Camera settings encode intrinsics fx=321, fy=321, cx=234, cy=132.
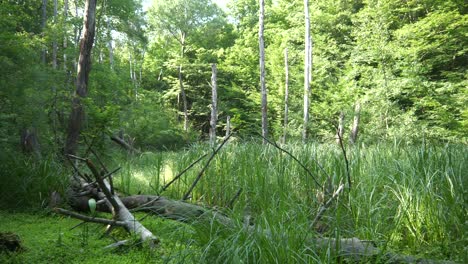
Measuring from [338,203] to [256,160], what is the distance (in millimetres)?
1397

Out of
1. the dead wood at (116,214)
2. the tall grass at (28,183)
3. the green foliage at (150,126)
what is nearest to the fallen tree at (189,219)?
the dead wood at (116,214)

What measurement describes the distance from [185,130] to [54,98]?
15.2m

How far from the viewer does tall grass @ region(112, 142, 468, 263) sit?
181cm

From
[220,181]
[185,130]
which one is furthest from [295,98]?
[220,181]

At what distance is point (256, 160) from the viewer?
3799 mm

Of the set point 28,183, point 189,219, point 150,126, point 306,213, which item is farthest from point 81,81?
point 150,126

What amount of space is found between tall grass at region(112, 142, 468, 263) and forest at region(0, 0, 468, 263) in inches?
0.7

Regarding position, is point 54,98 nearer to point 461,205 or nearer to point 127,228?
point 127,228

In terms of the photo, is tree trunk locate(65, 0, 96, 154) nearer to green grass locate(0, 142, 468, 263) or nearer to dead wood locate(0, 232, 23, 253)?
green grass locate(0, 142, 468, 263)

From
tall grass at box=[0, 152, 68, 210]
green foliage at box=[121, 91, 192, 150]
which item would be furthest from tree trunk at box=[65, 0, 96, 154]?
green foliage at box=[121, 91, 192, 150]

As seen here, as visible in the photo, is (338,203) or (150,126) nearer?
(338,203)

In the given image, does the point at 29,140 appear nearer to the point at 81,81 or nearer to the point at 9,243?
the point at 81,81

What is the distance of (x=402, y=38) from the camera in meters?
12.9

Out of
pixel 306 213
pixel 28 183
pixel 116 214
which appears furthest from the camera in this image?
pixel 28 183
